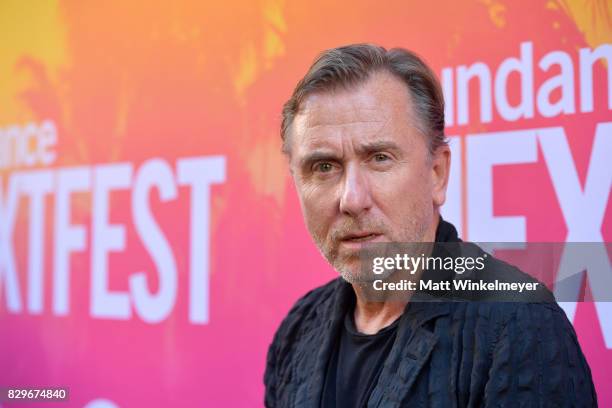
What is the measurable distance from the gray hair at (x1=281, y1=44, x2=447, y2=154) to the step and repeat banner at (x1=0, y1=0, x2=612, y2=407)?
1.24 ft

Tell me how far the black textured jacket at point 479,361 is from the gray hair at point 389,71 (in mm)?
247

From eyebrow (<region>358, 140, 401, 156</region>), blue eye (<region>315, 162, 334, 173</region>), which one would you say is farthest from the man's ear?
blue eye (<region>315, 162, 334, 173</region>)

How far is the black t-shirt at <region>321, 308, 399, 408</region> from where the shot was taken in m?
1.35

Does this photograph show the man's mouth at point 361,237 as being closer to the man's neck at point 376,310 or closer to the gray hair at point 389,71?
the man's neck at point 376,310

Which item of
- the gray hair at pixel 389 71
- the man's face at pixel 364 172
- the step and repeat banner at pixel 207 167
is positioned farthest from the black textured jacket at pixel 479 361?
the step and repeat banner at pixel 207 167

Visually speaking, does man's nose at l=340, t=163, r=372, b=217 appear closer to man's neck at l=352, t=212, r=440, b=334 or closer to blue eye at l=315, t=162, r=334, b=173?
blue eye at l=315, t=162, r=334, b=173

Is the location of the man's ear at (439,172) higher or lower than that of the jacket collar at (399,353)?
higher

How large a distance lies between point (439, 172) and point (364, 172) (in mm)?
210

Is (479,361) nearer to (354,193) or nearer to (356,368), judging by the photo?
(356,368)

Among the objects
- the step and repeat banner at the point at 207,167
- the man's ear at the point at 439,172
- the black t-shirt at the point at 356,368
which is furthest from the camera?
the step and repeat banner at the point at 207,167

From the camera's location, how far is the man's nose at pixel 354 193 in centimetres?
133

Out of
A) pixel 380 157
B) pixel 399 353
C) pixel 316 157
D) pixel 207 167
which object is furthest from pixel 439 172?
pixel 207 167

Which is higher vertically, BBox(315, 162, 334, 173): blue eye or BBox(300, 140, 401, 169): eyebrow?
BBox(300, 140, 401, 169): eyebrow

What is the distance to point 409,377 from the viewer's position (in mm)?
1236
